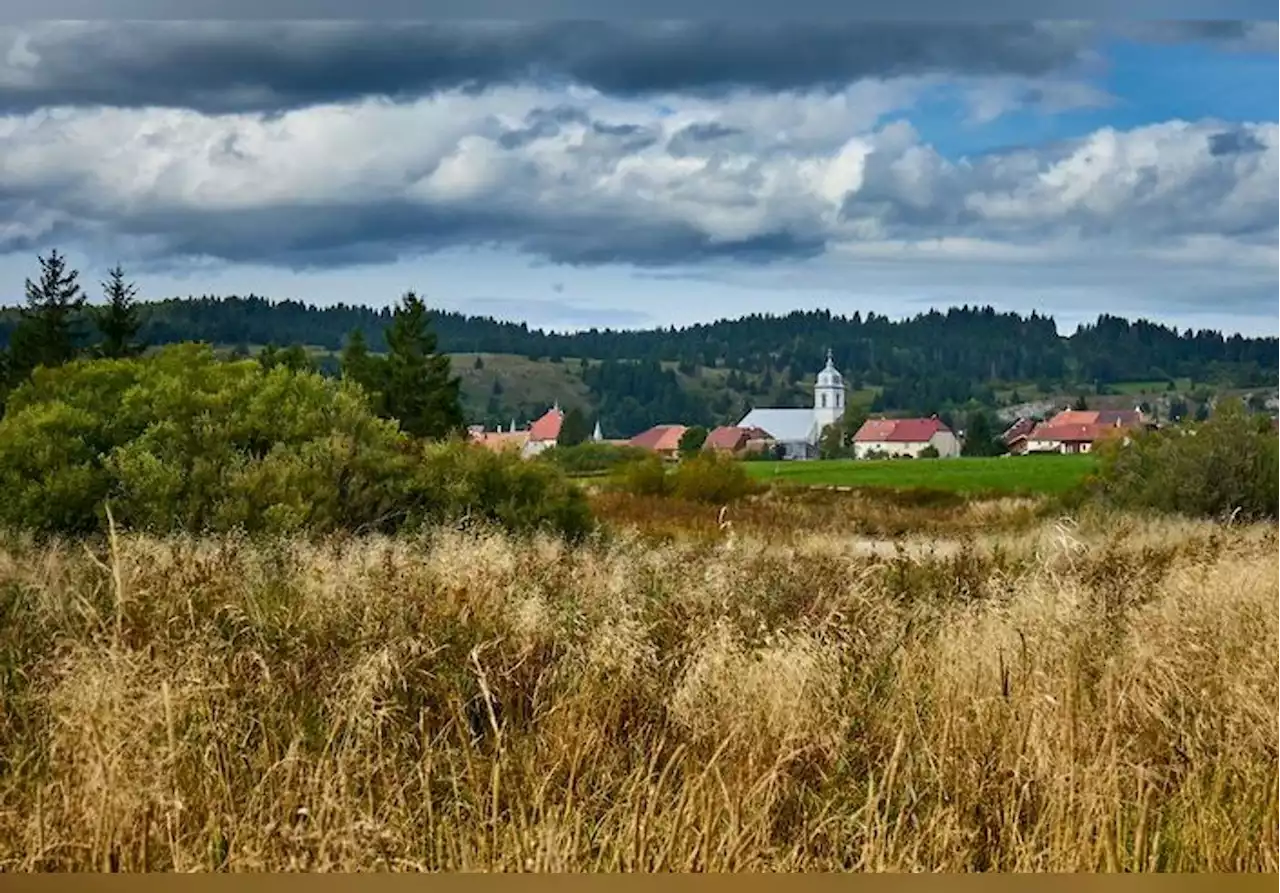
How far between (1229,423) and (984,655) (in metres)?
15.4

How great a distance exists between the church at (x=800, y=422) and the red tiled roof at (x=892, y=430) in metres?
0.92

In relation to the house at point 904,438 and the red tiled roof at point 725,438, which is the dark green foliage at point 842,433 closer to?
the house at point 904,438

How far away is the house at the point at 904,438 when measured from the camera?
28.7 m

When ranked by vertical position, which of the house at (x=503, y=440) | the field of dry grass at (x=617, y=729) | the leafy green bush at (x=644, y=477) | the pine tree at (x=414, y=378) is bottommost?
the leafy green bush at (x=644, y=477)

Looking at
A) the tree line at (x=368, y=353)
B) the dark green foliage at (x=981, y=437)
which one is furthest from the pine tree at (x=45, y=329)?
the dark green foliage at (x=981, y=437)

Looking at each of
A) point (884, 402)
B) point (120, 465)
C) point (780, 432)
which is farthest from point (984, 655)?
point (780, 432)

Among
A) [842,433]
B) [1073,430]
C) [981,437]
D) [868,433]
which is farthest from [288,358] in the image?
[981,437]

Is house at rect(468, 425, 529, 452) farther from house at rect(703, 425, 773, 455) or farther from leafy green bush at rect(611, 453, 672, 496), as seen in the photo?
house at rect(703, 425, 773, 455)

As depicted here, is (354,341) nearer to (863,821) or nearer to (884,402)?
(884,402)

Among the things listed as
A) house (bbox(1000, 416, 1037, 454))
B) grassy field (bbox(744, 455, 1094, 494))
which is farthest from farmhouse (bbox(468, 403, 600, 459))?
house (bbox(1000, 416, 1037, 454))

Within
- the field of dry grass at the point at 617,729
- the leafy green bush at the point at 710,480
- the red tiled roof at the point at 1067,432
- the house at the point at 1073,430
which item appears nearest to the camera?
the field of dry grass at the point at 617,729

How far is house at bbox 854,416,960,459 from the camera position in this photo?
28.7 metres

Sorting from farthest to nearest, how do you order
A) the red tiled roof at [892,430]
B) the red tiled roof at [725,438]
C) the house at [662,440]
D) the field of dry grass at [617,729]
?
the red tiled roof at [892,430] → the red tiled roof at [725,438] → the house at [662,440] → the field of dry grass at [617,729]

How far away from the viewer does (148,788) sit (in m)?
3.01
